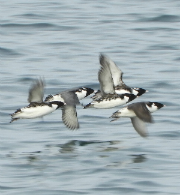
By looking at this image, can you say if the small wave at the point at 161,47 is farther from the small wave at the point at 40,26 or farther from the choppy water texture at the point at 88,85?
the small wave at the point at 40,26

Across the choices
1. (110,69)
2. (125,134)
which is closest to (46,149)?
(125,134)

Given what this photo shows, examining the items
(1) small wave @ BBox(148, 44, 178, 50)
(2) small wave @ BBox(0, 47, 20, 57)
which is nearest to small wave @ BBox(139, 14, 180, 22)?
(1) small wave @ BBox(148, 44, 178, 50)

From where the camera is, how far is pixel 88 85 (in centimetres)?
2020

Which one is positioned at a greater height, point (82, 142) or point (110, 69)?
point (110, 69)

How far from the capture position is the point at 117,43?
25.3 m

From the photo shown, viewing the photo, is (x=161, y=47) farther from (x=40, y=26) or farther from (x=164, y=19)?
(x=40, y=26)

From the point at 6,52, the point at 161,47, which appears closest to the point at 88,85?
the point at 6,52

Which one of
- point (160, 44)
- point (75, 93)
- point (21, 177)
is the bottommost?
point (21, 177)

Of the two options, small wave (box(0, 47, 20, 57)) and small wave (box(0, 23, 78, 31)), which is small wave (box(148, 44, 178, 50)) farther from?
small wave (box(0, 47, 20, 57))

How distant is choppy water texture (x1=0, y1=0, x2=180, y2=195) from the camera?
43.9 ft

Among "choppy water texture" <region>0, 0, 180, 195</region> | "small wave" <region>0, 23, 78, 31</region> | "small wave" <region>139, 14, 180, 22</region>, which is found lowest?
"choppy water texture" <region>0, 0, 180, 195</region>

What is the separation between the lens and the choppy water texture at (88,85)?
13.4m

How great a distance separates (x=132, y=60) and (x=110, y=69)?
552 cm

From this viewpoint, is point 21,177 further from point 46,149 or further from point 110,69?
point 110,69
